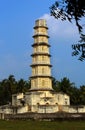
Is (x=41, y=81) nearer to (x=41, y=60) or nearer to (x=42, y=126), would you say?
(x=41, y=60)

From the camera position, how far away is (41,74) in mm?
59094

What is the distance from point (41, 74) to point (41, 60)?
1.81 metres

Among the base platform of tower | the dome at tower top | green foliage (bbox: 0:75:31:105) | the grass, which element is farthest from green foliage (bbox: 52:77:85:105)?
the grass

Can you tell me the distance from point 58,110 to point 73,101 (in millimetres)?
15572

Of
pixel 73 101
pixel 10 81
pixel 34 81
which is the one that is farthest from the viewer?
pixel 10 81

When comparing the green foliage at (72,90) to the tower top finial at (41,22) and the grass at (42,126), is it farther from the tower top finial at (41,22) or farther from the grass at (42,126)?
the grass at (42,126)

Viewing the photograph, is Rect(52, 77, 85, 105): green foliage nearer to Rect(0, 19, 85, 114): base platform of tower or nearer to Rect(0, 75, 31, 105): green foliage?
Rect(0, 75, 31, 105): green foliage

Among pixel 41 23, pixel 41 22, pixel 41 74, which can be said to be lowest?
pixel 41 74

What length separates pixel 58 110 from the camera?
55.1m

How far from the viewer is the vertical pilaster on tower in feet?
193

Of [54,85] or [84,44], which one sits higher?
[54,85]

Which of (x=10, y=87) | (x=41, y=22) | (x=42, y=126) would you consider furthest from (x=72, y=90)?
(x=42, y=126)

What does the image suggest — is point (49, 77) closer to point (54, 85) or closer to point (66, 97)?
point (66, 97)

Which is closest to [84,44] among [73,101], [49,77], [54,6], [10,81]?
[54,6]
